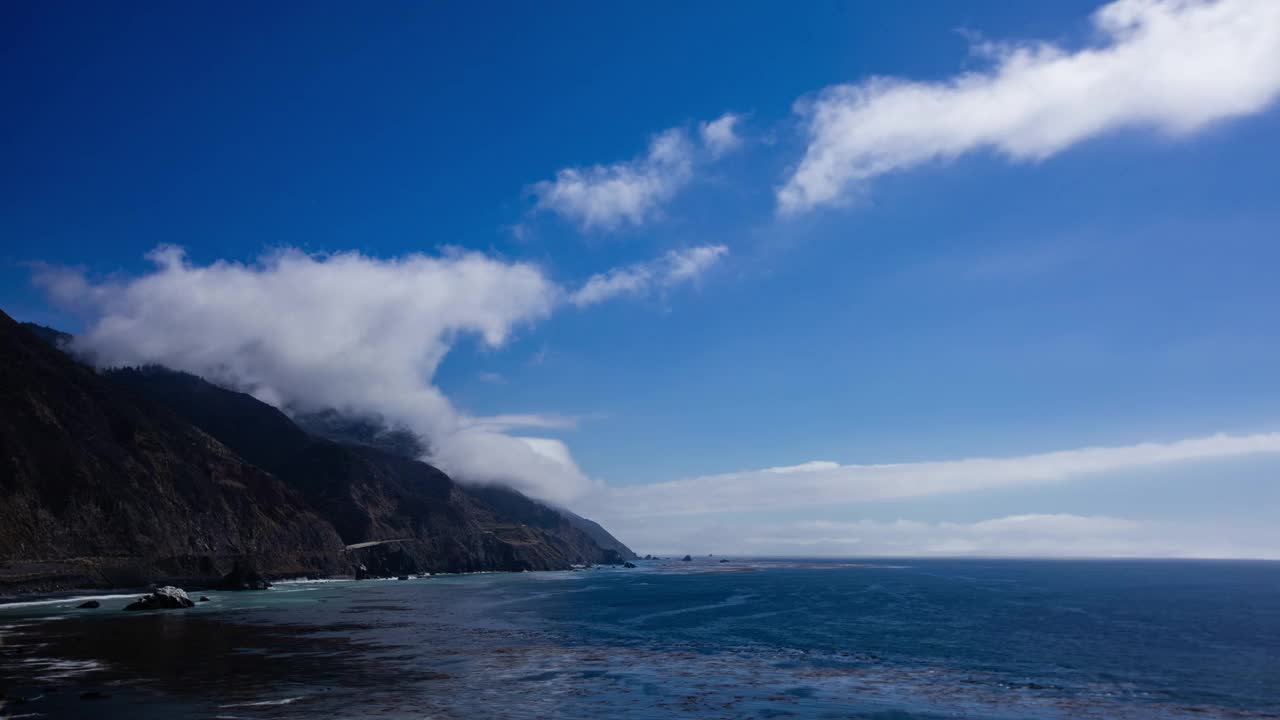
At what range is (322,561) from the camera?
195875 millimetres

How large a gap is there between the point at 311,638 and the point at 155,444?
125835 millimetres

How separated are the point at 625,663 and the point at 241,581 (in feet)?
390

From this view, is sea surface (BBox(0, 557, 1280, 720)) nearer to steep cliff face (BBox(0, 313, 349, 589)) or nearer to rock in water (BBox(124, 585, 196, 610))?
rock in water (BBox(124, 585, 196, 610))

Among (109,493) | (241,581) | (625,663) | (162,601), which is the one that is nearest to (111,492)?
Answer: (109,493)

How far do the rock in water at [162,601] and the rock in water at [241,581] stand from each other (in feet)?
154

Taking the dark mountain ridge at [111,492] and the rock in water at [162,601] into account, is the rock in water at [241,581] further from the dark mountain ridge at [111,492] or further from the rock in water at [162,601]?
the rock in water at [162,601]

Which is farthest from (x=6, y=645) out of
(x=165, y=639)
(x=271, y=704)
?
(x=271, y=704)

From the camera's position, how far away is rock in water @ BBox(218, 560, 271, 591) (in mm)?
144875

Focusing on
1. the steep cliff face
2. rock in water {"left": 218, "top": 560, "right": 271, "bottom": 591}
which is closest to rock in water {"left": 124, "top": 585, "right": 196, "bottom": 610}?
the steep cliff face

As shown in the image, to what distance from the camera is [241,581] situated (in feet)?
479

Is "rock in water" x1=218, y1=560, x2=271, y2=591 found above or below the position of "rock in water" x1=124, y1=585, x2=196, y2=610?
below

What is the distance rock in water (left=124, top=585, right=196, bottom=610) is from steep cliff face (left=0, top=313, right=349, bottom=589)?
97.5 ft

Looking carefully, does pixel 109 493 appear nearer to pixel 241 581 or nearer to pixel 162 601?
pixel 241 581

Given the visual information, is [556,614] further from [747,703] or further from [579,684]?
[747,703]
